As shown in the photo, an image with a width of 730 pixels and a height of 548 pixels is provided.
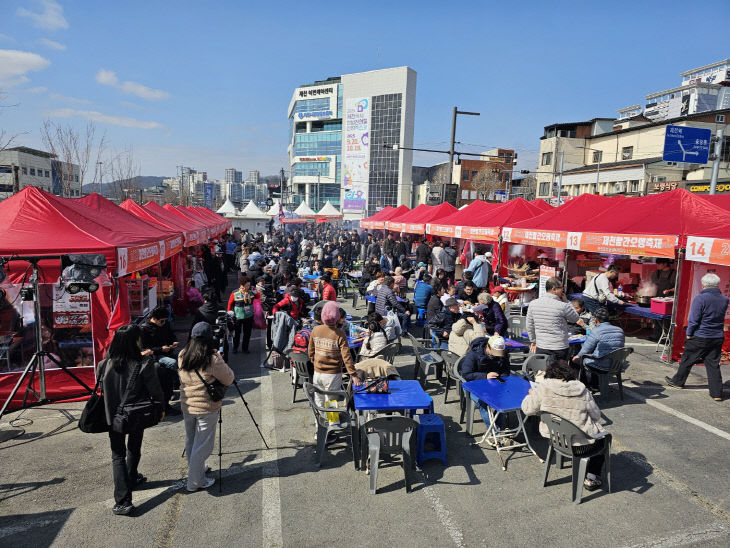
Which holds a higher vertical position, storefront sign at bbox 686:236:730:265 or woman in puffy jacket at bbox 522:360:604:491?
storefront sign at bbox 686:236:730:265

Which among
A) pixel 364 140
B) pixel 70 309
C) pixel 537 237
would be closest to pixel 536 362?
pixel 537 237

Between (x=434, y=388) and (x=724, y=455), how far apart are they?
3820 mm

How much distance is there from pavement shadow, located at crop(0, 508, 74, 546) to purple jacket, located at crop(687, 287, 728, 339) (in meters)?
8.74

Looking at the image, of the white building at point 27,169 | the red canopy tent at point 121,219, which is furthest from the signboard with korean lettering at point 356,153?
the red canopy tent at point 121,219

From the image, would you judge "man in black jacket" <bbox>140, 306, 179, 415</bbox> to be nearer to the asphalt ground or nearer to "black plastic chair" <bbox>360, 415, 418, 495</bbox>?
the asphalt ground

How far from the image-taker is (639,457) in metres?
5.29

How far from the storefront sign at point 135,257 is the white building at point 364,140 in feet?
213

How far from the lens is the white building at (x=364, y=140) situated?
7444cm

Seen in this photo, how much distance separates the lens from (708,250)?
25.8ft

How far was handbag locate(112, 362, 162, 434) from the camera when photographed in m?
4.04

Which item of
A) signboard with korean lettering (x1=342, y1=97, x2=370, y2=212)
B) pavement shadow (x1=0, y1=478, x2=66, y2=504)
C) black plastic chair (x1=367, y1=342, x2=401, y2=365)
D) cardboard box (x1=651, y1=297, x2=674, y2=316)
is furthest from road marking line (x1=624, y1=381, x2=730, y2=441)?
signboard with korean lettering (x1=342, y1=97, x2=370, y2=212)

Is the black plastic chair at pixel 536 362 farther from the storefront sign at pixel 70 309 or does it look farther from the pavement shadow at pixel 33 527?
the storefront sign at pixel 70 309

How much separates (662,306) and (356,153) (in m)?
71.3

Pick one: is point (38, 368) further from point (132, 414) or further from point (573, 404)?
point (573, 404)
